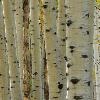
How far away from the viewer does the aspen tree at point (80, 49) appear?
127 inches

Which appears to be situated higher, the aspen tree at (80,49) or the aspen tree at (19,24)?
the aspen tree at (19,24)

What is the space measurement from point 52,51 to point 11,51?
3.32 ft

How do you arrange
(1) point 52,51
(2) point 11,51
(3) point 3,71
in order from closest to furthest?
(3) point 3,71 < (1) point 52,51 < (2) point 11,51

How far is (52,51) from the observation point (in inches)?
239

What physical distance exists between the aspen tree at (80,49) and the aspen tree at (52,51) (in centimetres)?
271

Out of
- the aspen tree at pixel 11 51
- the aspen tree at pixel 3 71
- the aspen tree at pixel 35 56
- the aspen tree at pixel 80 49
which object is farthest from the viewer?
the aspen tree at pixel 35 56

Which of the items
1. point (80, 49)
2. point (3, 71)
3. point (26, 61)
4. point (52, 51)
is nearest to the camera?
point (80, 49)

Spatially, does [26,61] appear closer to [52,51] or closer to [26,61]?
[26,61]

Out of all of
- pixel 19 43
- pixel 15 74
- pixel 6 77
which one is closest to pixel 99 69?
pixel 19 43

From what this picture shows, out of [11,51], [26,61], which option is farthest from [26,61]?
[11,51]

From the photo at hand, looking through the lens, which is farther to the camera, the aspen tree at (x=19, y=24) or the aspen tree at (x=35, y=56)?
the aspen tree at (x=19, y=24)

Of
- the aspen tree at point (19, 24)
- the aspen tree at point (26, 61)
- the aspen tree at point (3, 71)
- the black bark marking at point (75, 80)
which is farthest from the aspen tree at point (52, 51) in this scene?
the aspen tree at point (26, 61)

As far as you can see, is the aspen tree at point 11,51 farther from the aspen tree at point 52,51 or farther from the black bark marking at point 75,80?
the black bark marking at point 75,80

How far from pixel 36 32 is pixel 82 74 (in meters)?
4.31
